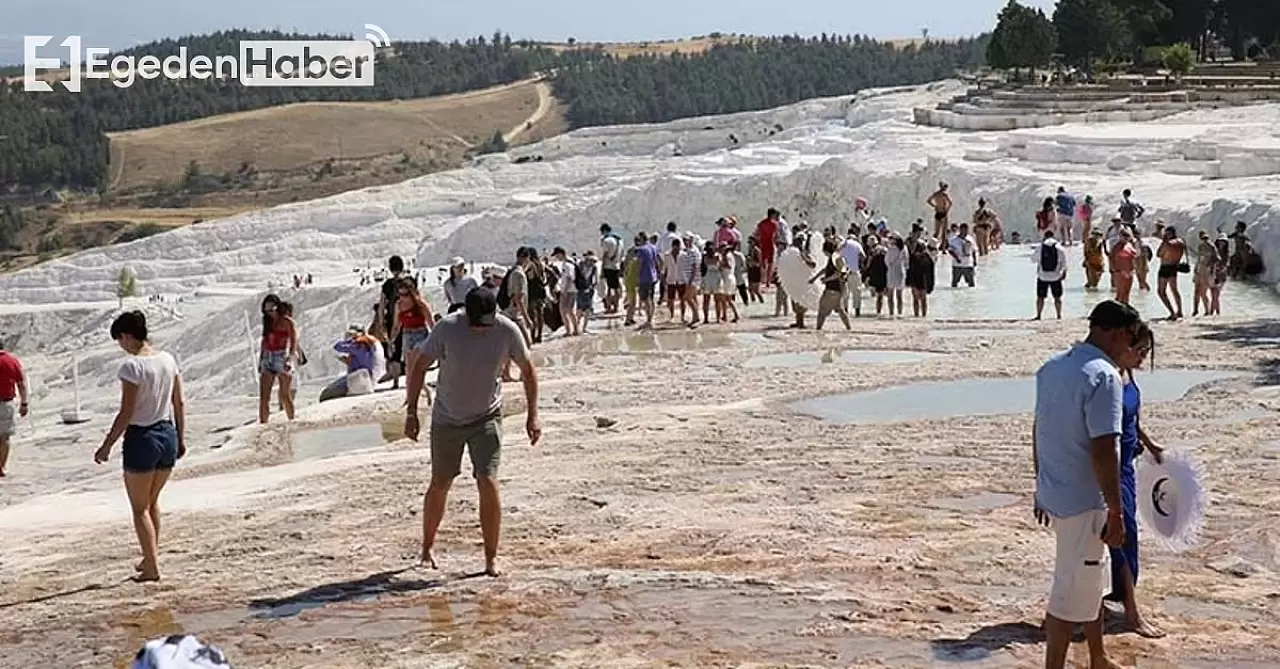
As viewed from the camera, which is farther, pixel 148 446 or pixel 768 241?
pixel 768 241

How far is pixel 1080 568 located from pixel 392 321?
34.8 ft

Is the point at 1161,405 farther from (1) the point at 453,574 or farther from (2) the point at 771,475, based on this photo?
(1) the point at 453,574

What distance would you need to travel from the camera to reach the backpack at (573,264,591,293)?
19273 mm

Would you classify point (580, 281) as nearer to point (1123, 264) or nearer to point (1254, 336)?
point (1123, 264)

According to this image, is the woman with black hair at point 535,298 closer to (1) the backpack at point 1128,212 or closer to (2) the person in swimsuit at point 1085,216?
(1) the backpack at point 1128,212

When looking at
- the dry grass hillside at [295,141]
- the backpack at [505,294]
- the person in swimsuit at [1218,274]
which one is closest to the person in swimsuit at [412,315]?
the backpack at [505,294]

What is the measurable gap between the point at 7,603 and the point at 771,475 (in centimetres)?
426

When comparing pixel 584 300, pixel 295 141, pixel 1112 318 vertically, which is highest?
pixel 295 141

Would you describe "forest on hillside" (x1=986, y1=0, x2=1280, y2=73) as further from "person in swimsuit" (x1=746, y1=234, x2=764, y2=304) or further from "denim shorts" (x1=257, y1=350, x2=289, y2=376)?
"denim shorts" (x1=257, y1=350, x2=289, y2=376)

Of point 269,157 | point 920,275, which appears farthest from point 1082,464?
point 269,157

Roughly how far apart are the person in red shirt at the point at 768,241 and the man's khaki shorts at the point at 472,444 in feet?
48.2

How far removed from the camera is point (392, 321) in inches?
601

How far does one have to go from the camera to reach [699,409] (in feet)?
41.1

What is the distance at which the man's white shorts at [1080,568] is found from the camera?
5.30 meters
